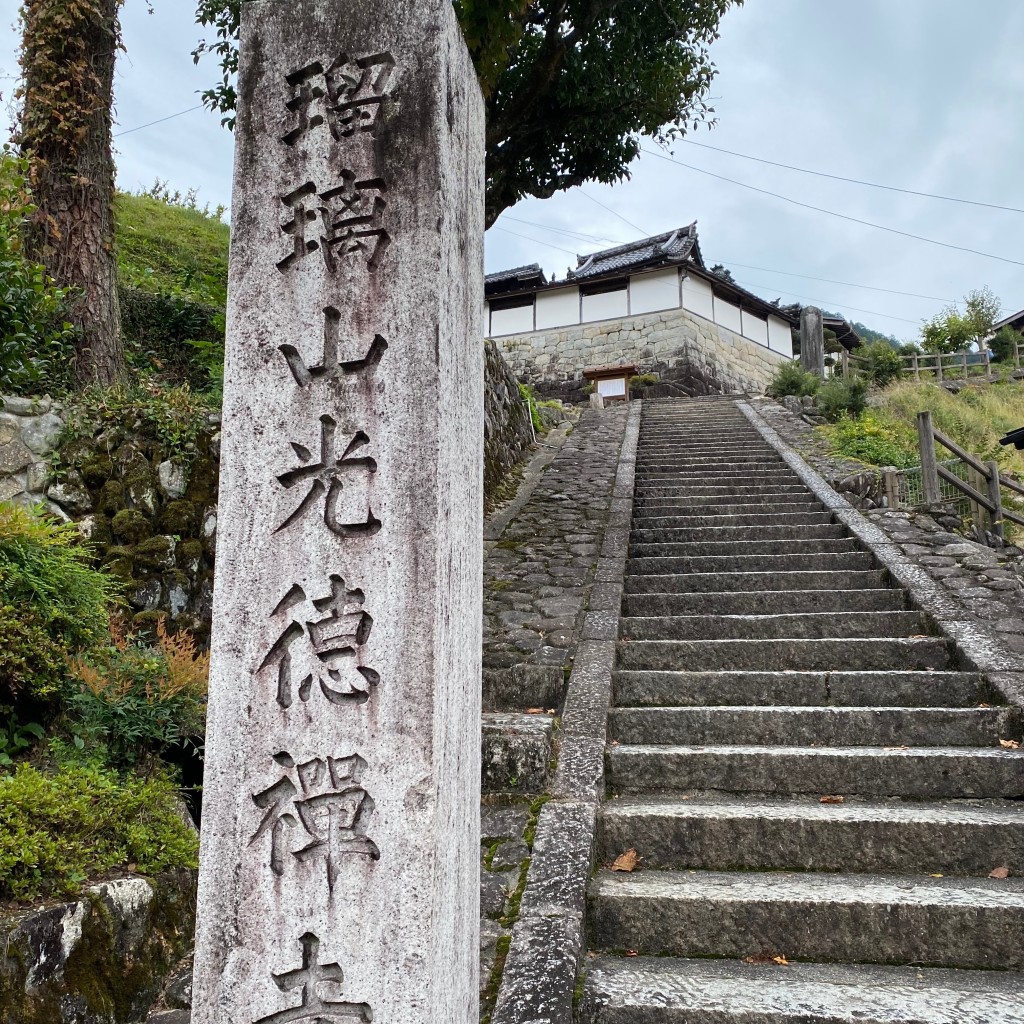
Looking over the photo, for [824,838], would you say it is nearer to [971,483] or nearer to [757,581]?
[757,581]

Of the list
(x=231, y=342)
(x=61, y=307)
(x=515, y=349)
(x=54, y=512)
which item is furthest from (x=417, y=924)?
(x=515, y=349)

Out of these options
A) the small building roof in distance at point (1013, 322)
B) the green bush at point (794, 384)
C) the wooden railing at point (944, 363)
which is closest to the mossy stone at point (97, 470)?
the green bush at point (794, 384)

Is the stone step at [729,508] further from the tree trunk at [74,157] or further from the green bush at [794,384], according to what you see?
the green bush at [794,384]

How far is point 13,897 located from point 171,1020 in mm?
701

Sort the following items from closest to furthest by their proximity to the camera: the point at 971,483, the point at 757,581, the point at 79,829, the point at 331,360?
the point at 331,360 < the point at 79,829 < the point at 757,581 < the point at 971,483

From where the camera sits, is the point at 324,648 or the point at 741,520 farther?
the point at 741,520

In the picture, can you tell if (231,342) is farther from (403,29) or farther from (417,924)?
(417,924)

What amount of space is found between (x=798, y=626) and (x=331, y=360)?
4266 millimetres

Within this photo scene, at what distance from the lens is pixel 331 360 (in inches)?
82.0

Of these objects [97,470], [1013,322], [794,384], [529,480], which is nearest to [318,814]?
[97,470]

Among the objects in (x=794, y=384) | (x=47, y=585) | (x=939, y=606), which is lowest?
(x=939, y=606)

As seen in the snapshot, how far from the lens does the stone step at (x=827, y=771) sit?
378cm

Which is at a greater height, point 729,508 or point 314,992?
point 729,508

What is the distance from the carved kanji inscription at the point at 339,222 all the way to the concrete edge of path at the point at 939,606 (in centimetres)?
393
